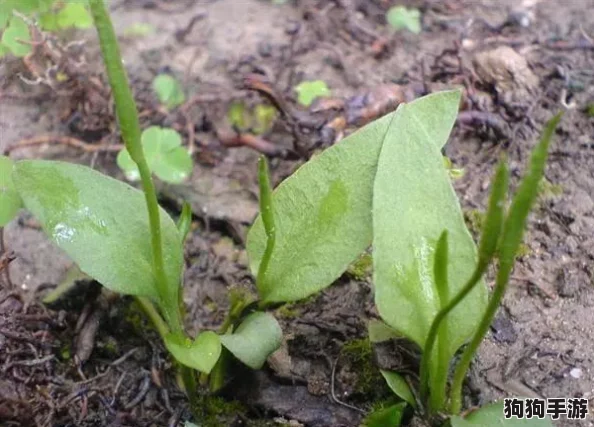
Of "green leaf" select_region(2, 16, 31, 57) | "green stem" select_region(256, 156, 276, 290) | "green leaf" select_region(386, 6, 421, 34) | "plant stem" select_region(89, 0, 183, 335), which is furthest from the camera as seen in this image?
"green leaf" select_region(386, 6, 421, 34)

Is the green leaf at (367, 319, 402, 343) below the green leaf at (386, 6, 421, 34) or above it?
below

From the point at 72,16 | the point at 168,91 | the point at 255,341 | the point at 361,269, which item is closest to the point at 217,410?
the point at 255,341

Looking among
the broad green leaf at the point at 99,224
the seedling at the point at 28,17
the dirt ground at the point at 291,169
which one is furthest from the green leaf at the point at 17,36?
the broad green leaf at the point at 99,224

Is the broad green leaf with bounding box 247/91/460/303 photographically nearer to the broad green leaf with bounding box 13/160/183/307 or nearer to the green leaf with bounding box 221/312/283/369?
the green leaf with bounding box 221/312/283/369

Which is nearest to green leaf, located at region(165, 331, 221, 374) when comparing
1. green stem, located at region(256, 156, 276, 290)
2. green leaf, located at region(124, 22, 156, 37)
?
green stem, located at region(256, 156, 276, 290)

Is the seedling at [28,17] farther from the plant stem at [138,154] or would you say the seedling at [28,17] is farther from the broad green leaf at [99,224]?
the plant stem at [138,154]

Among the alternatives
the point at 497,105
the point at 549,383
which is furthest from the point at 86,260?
the point at 497,105
